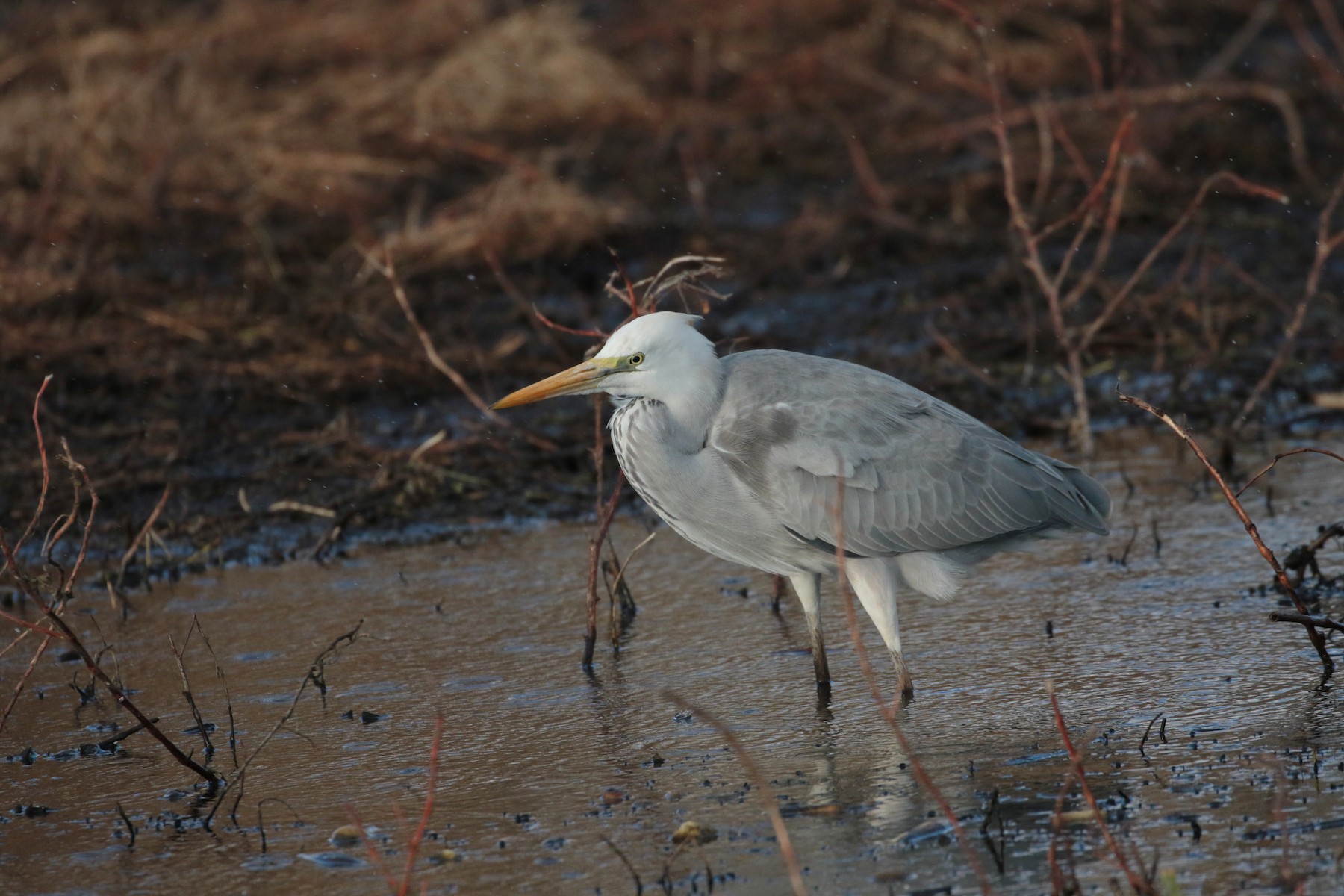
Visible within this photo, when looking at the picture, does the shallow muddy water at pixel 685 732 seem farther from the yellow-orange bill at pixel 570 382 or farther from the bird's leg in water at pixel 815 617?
the yellow-orange bill at pixel 570 382

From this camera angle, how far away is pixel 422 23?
12.9 metres

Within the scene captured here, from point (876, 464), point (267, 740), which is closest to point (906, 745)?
point (267, 740)

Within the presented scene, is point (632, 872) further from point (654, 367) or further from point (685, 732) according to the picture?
point (654, 367)

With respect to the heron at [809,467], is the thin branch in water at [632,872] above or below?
below

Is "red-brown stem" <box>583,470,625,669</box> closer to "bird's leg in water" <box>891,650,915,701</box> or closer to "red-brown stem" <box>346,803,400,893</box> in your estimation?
"bird's leg in water" <box>891,650,915,701</box>

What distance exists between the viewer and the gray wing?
4785 millimetres

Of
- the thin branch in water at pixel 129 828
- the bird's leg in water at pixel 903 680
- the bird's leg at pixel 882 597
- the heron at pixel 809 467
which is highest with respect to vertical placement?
the heron at pixel 809 467

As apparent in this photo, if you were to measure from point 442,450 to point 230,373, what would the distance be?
148cm

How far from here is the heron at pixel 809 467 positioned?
4.79 meters

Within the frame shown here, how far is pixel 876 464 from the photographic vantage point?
493cm

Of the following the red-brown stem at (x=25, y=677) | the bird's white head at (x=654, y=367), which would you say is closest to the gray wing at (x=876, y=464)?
the bird's white head at (x=654, y=367)

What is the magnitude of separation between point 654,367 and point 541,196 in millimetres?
5265

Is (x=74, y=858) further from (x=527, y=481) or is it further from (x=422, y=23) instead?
(x=422, y=23)

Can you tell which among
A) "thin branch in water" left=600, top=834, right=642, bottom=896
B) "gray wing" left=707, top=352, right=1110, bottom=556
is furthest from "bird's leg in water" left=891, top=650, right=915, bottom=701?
"thin branch in water" left=600, top=834, right=642, bottom=896
